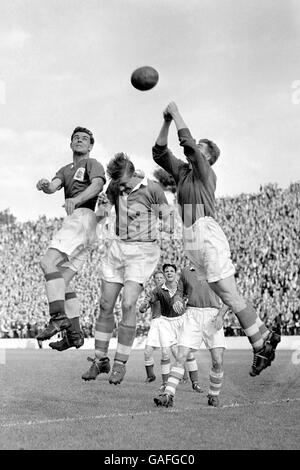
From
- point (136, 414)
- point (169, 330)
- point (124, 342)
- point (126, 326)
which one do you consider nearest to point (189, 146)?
point (126, 326)

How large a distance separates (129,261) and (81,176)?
104 centimetres

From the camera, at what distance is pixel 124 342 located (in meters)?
7.72

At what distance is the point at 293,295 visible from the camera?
28.4 meters

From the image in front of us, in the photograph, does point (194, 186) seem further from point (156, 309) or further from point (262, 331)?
point (156, 309)

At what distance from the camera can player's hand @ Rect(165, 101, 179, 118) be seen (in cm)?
689

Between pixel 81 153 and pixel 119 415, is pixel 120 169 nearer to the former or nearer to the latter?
pixel 81 153

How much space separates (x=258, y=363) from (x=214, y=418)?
801mm

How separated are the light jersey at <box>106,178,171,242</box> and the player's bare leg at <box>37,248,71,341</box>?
74cm

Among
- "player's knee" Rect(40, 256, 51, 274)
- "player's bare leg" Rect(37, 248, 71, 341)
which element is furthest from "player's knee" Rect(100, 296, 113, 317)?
"player's knee" Rect(40, 256, 51, 274)

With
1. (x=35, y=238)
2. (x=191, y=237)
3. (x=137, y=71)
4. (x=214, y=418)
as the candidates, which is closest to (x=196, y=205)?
(x=191, y=237)

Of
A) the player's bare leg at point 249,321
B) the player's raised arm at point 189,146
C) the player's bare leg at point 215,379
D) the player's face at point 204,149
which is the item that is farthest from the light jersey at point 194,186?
the player's bare leg at point 215,379

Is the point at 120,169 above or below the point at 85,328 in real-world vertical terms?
above

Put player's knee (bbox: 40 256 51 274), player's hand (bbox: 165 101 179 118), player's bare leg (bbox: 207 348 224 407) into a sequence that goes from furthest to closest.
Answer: player's bare leg (bbox: 207 348 224 407) < player's knee (bbox: 40 256 51 274) < player's hand (bbox: 165 101 179 118)

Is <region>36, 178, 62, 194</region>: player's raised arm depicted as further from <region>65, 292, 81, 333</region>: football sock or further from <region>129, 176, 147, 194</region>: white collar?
<region>65, 292, 81, 333</region>: football sock
